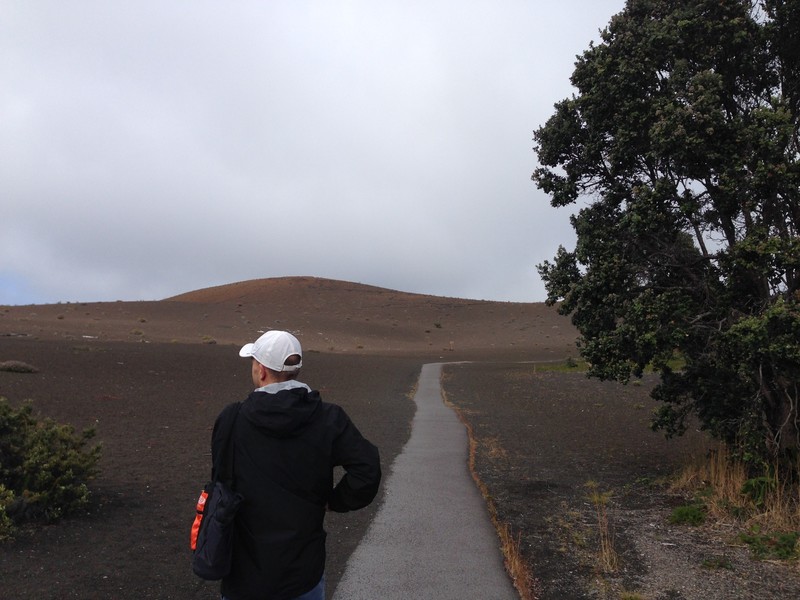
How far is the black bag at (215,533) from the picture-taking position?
3.21m

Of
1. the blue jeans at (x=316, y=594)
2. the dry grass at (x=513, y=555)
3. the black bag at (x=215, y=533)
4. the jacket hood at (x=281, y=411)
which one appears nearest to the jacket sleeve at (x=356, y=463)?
the jacket hood at (x=281, y=411)

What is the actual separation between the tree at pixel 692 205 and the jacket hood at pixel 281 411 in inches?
241

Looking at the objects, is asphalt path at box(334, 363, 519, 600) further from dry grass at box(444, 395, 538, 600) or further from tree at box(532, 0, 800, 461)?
tree at box(532, 0, 800, 461)

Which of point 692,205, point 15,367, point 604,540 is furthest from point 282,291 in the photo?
point 604,540

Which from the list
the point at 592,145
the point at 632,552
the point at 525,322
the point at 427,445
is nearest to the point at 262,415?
the point at 632,552

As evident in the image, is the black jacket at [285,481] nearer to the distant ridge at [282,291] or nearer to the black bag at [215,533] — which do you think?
the black bag at [215,533]

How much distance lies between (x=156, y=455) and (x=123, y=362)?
1771cm

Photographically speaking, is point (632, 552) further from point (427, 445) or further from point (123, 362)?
point (123, 362)

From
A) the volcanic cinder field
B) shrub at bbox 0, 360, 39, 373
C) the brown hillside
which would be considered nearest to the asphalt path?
the volcanic cinder field

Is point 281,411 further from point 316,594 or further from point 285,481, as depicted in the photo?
point 316,594

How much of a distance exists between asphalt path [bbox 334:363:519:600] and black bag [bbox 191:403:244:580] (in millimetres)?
2660

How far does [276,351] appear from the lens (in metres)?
3.54

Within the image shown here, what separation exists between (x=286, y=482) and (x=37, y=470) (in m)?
5.28

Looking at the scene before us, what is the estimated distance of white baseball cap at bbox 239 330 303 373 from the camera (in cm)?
353
